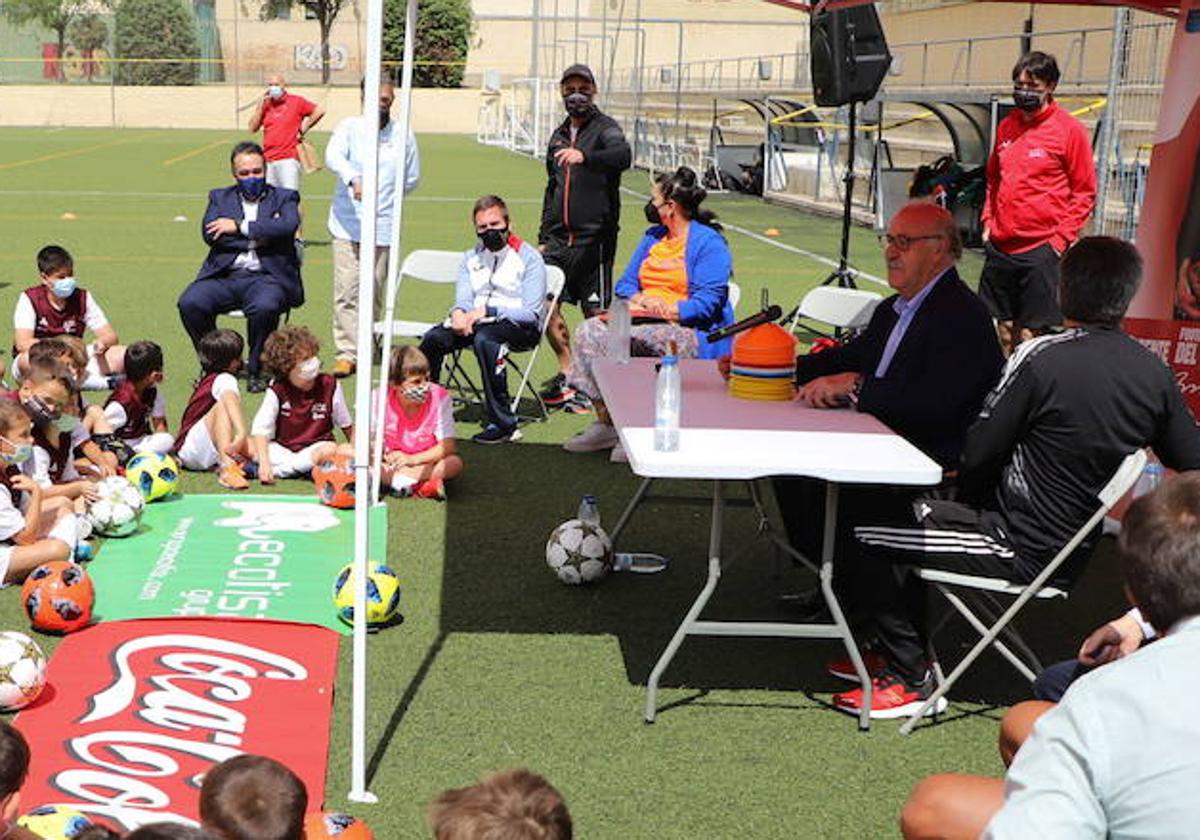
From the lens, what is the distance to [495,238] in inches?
318

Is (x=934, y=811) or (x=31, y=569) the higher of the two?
(x=934, y=811)

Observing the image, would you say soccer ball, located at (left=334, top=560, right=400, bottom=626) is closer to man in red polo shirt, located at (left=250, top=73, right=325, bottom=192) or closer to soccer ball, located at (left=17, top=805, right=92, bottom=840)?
soccer ball, located at (left=17, top=805, right=92, bottom=840)

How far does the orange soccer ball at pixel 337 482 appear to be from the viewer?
264 inches

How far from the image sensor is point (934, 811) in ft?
9.83

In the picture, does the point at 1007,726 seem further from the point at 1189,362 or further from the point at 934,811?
the point at 1189,362

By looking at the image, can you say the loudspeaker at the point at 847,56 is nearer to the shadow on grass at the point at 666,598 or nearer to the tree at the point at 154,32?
the shadow on grass at the point at 666,598

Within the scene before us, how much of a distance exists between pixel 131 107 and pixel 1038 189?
4714 centimetres

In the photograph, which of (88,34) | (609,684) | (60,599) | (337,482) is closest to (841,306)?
(337,482)

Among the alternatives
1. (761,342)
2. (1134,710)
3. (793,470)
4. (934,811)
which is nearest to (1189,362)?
(761,342)

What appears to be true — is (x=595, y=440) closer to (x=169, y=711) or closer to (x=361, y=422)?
(x=169, y=711)

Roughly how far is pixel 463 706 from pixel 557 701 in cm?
31

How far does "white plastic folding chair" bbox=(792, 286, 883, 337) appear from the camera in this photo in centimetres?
790

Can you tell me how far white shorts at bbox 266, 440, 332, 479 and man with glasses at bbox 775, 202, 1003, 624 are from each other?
2.94 metres

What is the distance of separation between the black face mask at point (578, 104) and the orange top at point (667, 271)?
174 centimetres
